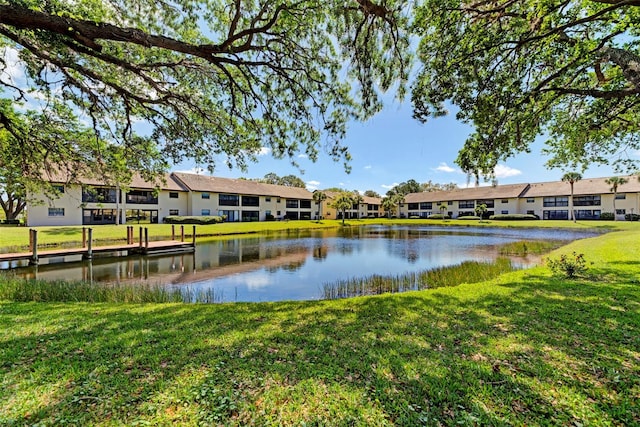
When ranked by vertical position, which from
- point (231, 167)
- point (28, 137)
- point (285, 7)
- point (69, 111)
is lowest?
point (231, 167)

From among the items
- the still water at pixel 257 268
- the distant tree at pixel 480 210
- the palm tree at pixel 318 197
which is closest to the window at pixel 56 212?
the still water at pixel 257 268

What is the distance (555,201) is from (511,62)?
5493 cm

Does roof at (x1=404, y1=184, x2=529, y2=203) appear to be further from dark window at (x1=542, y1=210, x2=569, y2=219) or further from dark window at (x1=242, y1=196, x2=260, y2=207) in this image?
dark window at (x1=242, y1=196, x2=260, y2=207)

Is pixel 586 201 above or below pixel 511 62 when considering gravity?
below

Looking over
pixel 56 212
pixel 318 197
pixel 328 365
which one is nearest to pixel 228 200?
pixel 318 197

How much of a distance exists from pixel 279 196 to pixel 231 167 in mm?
42066

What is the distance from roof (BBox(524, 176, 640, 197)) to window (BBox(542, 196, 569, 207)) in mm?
1146

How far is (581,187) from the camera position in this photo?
155 feet

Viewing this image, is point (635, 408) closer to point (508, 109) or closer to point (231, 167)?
point (508, 109)

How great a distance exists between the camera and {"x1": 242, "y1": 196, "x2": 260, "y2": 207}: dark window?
46500 millimetres

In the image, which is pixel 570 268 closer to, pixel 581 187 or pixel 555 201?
pixel 555 201

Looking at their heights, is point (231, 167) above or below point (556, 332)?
above

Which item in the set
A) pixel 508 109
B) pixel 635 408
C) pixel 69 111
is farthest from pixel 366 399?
pixel 69 111

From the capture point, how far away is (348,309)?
19.9 feet
